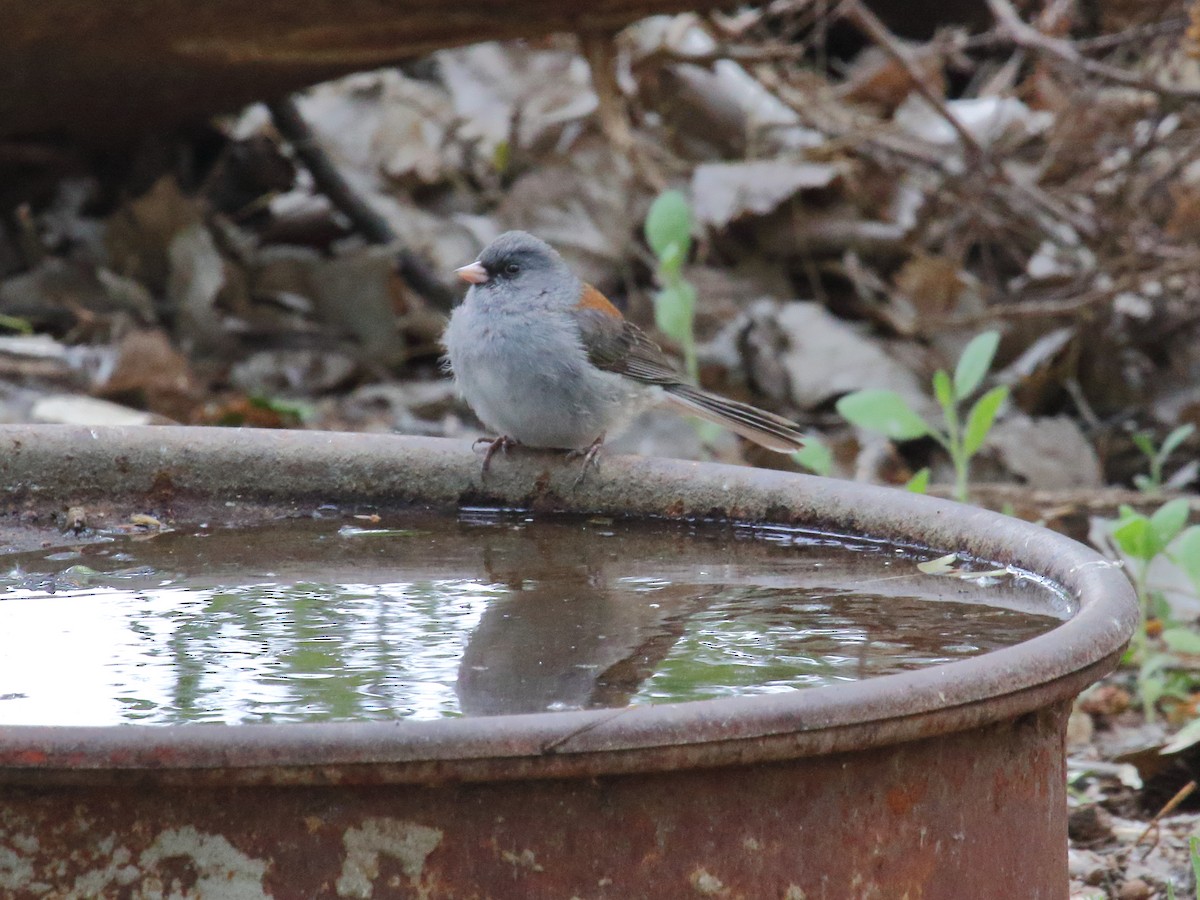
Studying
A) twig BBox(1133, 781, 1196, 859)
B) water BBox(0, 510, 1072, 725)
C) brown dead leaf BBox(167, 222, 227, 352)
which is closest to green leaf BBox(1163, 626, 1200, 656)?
twig BBox(1133, 781, 1196, 859)

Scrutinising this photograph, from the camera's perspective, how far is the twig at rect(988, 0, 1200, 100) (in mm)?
5164

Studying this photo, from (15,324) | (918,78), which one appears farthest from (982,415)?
(15,324)

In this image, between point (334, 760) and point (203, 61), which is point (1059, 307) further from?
point (334, 760)

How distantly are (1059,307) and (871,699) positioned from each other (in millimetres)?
3922

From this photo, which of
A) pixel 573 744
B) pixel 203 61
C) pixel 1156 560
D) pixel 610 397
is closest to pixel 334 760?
pixel 573 744

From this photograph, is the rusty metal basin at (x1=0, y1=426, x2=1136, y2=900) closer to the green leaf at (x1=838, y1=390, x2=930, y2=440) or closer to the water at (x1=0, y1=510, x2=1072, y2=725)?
the water at (x1=0, y1=510, x2=1072, y2=725)

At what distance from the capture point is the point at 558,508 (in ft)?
10.3

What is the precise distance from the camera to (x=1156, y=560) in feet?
14.0

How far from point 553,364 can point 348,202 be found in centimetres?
295

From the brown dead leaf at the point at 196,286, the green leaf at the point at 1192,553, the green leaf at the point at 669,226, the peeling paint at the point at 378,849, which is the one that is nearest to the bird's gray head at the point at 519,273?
the green leaf at the point at 669,226

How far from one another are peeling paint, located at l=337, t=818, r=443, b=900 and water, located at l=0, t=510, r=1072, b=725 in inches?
11.6

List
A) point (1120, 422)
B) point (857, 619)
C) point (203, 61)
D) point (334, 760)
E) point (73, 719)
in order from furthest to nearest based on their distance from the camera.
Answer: point (1120, 422), point (203, 61), point (857, 619), point (73, 719), point (334, 760)

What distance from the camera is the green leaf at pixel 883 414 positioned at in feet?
12.3

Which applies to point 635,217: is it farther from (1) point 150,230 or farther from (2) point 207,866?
(2) point 207,866
